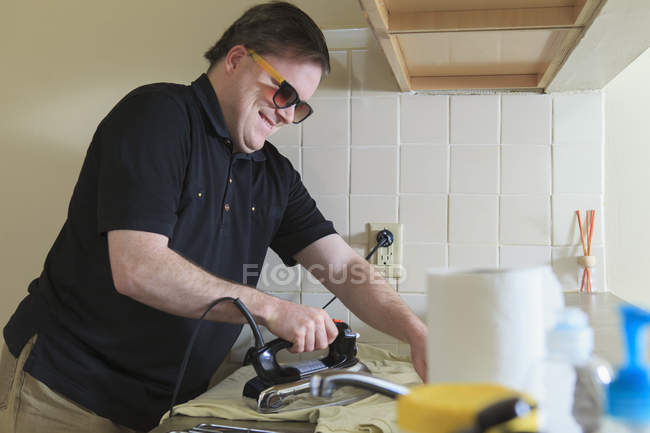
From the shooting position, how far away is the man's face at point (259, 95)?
4.63 feet

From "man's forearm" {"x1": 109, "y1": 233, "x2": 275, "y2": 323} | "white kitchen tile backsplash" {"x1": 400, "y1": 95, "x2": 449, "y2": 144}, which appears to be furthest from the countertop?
"white kitchen tile backsplash" {"x1": 400, "y1": 95, "x2": 449, "y2": 144}

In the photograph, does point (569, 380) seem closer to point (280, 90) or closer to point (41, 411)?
point (280, 90)

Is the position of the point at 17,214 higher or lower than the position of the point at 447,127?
lower

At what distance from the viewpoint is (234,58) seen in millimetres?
1434

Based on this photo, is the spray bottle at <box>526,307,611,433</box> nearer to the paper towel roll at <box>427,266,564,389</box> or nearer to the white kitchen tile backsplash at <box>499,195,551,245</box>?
the paper towel roll at <box>427,266,564,389</box>

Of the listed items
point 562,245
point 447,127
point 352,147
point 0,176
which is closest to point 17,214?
point 0,176

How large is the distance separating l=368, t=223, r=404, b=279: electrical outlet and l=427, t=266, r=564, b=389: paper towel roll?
1.20 meters

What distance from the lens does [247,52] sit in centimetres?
142

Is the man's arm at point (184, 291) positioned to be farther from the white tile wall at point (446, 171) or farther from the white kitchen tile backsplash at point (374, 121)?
the white kitchen tile backsplash at point (374, 121)

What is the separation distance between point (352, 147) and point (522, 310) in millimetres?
1277

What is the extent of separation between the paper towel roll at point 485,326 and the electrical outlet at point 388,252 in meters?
1.20

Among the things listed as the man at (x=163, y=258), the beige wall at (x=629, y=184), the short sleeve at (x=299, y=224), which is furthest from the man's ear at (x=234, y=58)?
the beige wall at (x=629, y=184)

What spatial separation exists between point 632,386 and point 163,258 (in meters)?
0.88

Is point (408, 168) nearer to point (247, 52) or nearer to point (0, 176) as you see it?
point (247, 52)
